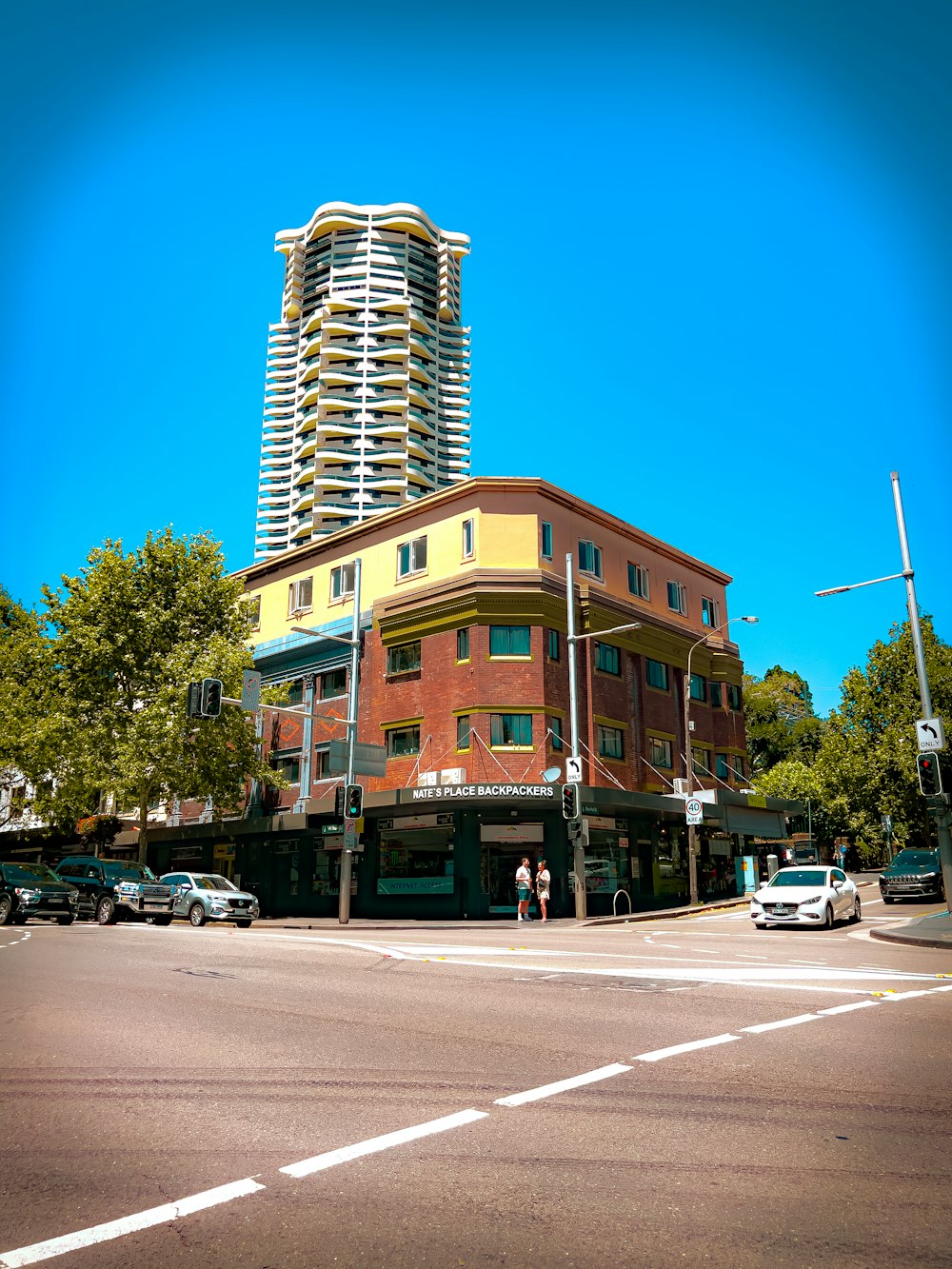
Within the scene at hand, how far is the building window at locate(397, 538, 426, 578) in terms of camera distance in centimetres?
3944

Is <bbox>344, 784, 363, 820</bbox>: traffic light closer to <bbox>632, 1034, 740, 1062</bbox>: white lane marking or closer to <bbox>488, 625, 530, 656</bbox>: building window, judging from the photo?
<bbox>488, 625, 530, 656</bbox>: building window

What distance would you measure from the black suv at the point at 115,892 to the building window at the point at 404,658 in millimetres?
11771

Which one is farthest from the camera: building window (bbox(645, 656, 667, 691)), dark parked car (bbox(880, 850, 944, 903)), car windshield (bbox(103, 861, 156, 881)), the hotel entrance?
building window (bbox(645, 656, 667, 691))

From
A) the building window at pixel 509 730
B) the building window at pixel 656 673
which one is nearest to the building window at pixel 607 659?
the building window at pixel 656 673

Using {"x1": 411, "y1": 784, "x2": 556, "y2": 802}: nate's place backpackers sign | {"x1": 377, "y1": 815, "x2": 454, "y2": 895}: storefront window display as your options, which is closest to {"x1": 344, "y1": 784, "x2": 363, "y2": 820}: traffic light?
{"x1": 411, "y1": 784, "x2": 556, "y2": 802}: nate's place backpackers sign

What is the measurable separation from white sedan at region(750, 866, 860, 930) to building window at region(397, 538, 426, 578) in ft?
65.6

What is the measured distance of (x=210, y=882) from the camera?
30.9m

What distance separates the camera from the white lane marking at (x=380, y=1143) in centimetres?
469

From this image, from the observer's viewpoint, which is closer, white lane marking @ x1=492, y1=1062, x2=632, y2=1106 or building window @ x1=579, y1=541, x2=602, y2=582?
white lane marking @ x1=492, y1=1062, x2=632, y2=1106

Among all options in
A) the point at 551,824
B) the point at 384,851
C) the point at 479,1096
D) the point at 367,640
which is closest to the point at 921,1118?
the point at 479,1096

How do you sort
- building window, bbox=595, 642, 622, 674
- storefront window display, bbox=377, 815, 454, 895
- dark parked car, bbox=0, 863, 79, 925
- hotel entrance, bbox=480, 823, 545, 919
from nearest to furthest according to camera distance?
dark parked car, bbox=0, 863, 79, 925 → hotel entrance, bbox=480, 823, 545, 919 → storefront window display, bbox=377, 815, 454, 895 → building window, bbox=595, 642, 622, 674

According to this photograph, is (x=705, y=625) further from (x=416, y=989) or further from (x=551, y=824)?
(x=416, y=989)

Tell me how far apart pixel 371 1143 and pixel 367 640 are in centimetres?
3484

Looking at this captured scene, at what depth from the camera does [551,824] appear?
3456 centimetres
